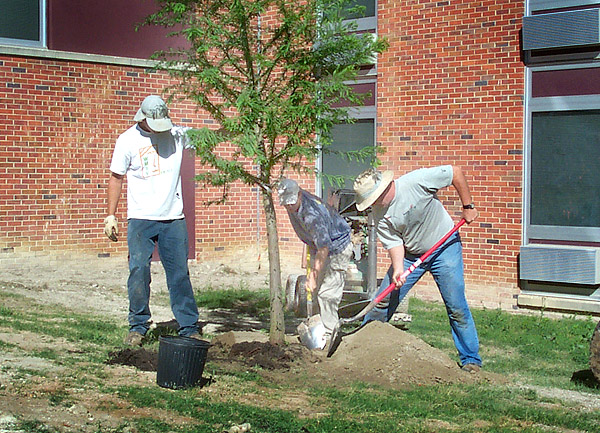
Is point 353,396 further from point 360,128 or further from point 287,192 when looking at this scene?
point 360,128

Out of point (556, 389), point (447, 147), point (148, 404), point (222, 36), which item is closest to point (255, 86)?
point (222, 36)

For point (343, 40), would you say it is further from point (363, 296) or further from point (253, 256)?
point (253, 256)

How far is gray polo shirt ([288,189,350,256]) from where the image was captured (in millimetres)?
7941

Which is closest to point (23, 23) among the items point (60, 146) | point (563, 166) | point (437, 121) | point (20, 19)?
point (20, 19)

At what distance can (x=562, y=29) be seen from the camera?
1047 cm

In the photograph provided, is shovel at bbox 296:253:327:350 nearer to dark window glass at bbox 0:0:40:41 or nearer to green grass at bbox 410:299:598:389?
green grass at bbox 410:299:598:389

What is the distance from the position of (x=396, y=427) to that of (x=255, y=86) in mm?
3563

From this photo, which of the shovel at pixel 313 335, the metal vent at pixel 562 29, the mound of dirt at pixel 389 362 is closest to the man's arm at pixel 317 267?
the shovel at pixel 313 335

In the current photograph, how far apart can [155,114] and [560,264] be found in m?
5.62

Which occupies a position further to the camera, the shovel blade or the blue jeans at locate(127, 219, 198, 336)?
the shovel blade

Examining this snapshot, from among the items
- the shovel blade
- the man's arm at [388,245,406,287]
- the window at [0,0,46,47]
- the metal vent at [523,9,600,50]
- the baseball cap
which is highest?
the window at [0,0,46,47]

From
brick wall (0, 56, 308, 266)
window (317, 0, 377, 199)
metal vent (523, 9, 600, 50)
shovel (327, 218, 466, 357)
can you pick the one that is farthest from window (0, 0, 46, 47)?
shovel (327, 218, 466, 357)

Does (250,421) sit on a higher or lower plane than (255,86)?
lower

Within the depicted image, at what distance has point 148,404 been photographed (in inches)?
224
